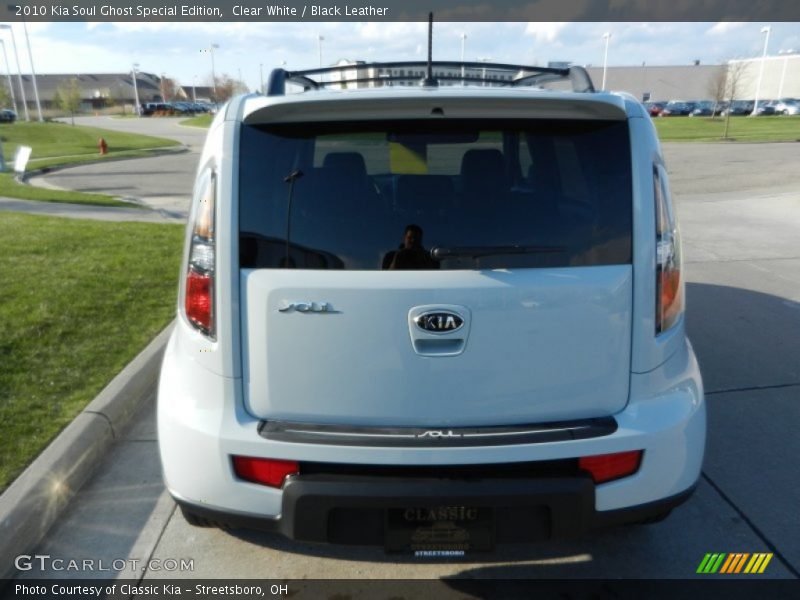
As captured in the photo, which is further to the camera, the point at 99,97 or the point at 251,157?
the point at 99,97

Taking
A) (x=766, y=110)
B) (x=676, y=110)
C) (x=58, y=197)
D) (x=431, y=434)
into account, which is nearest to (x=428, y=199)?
(x=431, y=434)

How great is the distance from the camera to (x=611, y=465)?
2.21m

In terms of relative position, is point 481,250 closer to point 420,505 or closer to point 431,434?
point 431,434

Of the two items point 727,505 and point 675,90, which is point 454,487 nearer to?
point 727,505

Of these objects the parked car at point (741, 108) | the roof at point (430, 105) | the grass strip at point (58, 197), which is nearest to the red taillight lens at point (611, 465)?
the roof at point (430, 105)

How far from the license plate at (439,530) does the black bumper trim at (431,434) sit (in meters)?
0.22

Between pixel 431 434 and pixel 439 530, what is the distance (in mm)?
327

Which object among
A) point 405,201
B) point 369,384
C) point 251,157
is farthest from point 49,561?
point 405,201

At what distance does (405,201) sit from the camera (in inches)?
87.6

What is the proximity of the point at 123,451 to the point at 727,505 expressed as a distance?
3066 mm

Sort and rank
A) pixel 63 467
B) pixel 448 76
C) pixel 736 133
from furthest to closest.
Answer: pixel 736 133, pixel 448 76, pixel 63 467

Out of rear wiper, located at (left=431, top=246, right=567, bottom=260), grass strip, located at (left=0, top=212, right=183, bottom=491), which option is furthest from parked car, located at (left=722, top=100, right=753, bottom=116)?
rear wiper, located at (left=431, top=246, right=567, bottom=260)

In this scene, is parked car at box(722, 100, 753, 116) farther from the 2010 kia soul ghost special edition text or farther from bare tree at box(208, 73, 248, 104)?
the 2010 kia soul ghost special edition text

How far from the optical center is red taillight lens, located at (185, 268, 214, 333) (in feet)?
7.37
